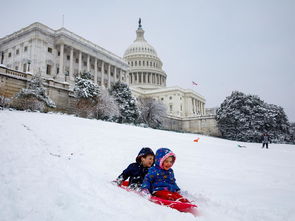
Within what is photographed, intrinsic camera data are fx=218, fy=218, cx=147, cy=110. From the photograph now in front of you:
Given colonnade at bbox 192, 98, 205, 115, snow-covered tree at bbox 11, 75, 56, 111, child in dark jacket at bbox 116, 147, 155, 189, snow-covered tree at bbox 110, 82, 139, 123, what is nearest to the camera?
child in dark jacket at bbox 116, 147, 155, 189

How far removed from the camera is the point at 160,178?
3.90 metres

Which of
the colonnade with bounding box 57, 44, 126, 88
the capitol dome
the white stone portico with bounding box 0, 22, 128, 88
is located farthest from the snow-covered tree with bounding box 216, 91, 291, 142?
the capitol dome

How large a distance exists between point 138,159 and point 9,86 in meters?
18.4

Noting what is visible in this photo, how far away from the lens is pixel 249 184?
5.57 m

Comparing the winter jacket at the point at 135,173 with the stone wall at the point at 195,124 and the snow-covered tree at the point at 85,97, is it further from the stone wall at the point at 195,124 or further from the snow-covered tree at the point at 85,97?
the stone wall at the point at 195,124

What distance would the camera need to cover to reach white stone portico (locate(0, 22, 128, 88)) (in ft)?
117

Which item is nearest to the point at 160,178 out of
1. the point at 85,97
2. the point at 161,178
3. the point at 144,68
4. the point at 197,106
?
the point at 161,178

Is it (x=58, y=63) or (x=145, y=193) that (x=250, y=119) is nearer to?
(x=145, y=193)

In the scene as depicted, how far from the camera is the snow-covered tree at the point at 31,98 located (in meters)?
→ 17.5

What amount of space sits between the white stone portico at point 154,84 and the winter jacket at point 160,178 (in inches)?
2280

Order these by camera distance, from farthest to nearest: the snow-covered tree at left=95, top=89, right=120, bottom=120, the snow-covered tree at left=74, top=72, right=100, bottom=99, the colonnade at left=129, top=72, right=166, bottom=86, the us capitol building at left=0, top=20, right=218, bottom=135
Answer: the colonnade at left=129, top=72, right=166, bottom=86, the snow-covered tree at left=95, top=89, right=120, bottom=120, the snow-covered tree at left=74, top=72, right=100, bottom=99, the us capitol building at left=0, top=20, right=218, bottom=135

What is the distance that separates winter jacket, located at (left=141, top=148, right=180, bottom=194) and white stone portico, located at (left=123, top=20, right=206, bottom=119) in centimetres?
5792

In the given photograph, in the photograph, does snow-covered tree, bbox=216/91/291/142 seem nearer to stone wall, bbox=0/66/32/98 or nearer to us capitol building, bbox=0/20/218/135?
us capitol building, bbox=0/20/218/135

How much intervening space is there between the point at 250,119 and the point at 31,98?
28780 millimetres
